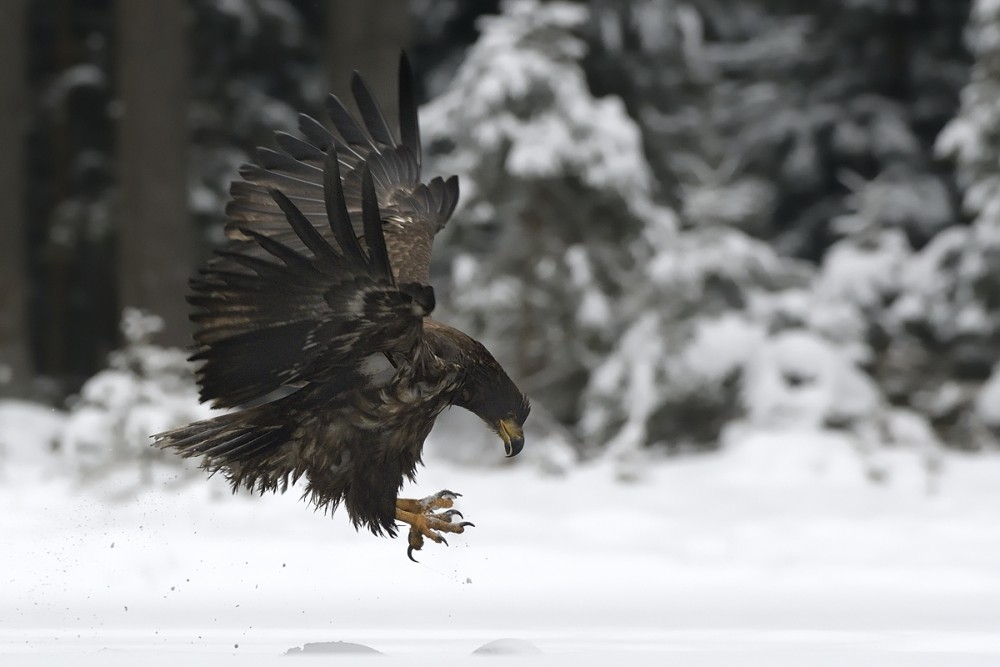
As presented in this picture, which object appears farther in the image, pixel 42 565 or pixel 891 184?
pixel 891 184

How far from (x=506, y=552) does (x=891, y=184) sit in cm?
1165

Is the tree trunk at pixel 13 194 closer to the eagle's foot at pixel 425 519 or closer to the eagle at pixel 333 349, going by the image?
the eagle at pixel 333 349

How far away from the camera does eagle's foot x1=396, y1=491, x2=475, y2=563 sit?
5.43 m

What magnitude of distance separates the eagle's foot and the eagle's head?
35cm

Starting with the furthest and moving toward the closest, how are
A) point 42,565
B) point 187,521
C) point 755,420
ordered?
point 755,420, point 187,521, point 42,565

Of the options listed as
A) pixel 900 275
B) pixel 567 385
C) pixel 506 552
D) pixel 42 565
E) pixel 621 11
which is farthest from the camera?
pixel 621 11

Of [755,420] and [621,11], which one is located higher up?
[621,11]

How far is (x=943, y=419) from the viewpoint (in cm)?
1427

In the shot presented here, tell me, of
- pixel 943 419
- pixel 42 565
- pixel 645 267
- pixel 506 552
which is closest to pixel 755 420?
pixel 645 267

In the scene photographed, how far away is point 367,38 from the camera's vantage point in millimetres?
12047

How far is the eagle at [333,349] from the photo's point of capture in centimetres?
462

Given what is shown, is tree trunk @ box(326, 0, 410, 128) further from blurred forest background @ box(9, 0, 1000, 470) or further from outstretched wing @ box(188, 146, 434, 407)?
outstretched wing @ box(188, 146, 434, 407)

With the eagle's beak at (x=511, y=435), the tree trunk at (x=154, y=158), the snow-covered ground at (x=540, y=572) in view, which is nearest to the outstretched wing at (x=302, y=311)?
the eagle's beak at (x=511, y=435)

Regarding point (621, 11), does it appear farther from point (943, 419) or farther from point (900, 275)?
point (943, 419)
